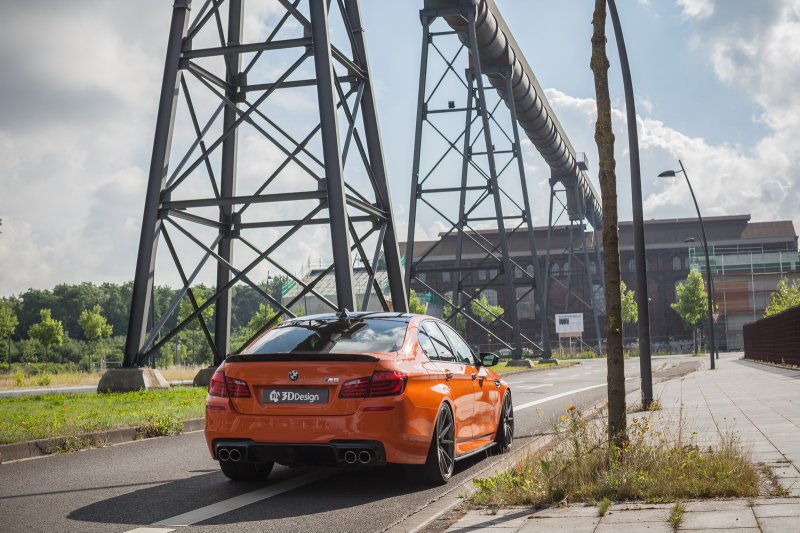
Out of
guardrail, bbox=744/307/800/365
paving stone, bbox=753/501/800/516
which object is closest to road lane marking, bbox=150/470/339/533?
paving stone, bbox=753/501/800/516

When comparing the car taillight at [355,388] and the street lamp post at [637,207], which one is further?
the street lamp post at [637,207]

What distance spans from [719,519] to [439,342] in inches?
→ 142

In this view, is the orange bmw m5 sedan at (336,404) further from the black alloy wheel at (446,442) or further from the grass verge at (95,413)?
the grass verge at (95,413)

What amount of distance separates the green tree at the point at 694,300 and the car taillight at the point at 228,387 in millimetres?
74980

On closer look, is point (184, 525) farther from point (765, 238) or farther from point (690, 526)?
point (765, 238)

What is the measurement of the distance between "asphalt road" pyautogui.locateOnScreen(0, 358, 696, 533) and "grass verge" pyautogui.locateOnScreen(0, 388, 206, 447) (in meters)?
0.60

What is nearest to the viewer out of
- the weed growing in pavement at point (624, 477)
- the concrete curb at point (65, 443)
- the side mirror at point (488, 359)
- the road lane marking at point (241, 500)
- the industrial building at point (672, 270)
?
the weed growing in pavement at point (624, 477)

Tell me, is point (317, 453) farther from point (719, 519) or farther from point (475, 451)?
point (719, 519)

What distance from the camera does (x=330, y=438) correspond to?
21.9 ft

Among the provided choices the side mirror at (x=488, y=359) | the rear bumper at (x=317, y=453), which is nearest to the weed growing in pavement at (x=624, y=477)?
the rear bumper at (x=317, y=453)

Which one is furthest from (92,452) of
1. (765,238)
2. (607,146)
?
(765,238)

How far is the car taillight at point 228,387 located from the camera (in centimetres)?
695

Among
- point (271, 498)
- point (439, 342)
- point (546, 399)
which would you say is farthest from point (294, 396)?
point (546, 399)

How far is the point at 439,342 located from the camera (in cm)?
830
